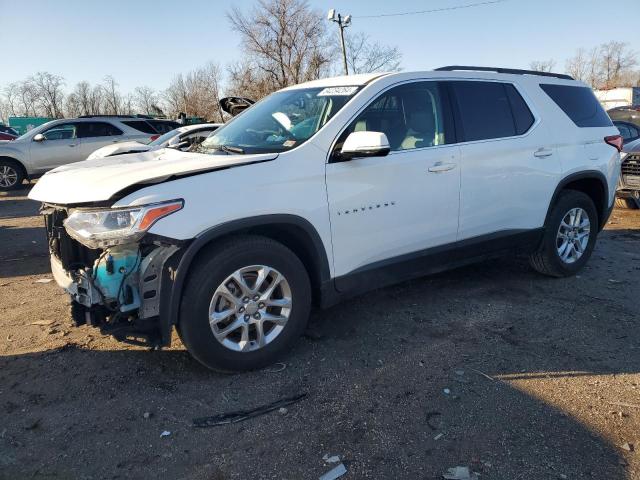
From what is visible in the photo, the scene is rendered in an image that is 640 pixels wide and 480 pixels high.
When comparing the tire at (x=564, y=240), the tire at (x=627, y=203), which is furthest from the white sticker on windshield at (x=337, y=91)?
the tire at (x=627, y=203)

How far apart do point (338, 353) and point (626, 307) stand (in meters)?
2.64

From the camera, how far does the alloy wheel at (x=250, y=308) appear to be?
306 cm

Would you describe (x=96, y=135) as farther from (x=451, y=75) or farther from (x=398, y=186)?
(x=398, y=186)

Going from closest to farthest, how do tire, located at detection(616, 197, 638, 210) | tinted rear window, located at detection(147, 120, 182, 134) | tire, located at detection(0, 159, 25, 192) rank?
tire, located at detection(616, 197, 638, 210) → tire, located at detection(0, 159, 25, 192) → tinted rear window, located at detection(147, 120, 182, 134)

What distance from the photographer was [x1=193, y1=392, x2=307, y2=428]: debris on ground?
109 inches

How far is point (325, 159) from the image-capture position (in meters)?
3.32

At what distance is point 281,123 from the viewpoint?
378 cm

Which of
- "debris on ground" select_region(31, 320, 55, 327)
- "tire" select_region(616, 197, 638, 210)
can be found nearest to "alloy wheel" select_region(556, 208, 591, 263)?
"debris on ground" select_region(31, 320, 55, 327)

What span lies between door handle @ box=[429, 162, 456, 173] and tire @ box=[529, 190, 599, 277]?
58.0 inches

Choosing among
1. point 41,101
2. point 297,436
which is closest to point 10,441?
point 297,436

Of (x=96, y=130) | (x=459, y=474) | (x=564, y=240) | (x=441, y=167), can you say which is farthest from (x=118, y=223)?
(x=96, y=130)

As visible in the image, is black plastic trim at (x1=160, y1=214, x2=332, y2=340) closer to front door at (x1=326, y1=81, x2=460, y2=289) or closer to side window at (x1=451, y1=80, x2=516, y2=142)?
front door at (x1=326, y1=81, x2=460, y2=289)

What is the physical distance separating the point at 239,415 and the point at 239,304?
656 mm

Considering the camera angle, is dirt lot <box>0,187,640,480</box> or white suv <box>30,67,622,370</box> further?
white suv <box>30,67,622,370</box>
